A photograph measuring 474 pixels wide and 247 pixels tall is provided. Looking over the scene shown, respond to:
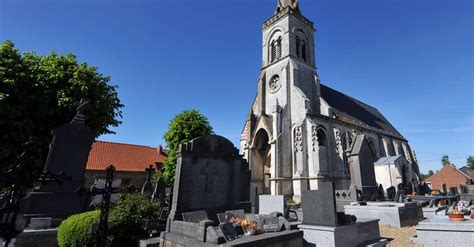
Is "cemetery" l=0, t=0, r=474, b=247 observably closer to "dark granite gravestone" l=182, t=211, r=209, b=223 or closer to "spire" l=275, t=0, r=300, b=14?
"dark granite gravestone" l=182, t=211, r=209, b=223

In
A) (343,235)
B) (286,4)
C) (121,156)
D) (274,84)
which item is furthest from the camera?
(286,4)

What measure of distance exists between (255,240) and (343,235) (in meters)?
2.79

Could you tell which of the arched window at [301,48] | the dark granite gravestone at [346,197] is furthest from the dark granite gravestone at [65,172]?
the arched window at [301,48]

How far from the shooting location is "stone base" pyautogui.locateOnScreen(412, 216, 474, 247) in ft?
18.7

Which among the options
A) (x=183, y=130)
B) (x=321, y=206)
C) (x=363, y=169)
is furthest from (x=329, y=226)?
(x=183, y=130)

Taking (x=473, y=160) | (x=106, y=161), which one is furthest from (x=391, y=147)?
(x=473, y=160)

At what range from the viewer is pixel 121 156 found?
2806 centimetres

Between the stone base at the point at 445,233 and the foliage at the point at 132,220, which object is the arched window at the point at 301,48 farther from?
the foliage at the point at 132,220

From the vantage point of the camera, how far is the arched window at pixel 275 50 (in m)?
26.2

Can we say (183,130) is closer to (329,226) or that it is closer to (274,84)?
(274,84)

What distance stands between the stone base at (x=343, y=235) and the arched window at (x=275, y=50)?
21915mm

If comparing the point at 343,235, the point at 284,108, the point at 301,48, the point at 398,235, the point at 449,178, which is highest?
the point at 301,48

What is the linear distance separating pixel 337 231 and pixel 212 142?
4287 mm

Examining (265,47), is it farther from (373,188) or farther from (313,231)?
(313,231)
